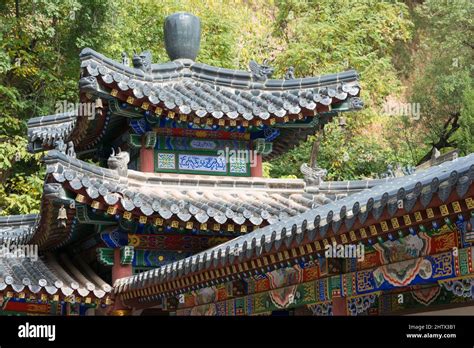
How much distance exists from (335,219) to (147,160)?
7192mm

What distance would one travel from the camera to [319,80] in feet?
53.6

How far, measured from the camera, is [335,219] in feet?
31.2

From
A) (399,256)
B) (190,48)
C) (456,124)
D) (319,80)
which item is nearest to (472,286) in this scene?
(399,256)

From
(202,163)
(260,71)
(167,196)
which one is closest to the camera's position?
(167,196)

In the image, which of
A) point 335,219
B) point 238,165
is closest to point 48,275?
point 238,165

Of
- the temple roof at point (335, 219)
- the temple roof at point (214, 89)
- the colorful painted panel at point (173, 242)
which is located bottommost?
the temple roof at point (335, 219)

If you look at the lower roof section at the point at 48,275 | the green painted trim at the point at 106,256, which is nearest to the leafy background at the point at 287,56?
the lower roof section at the point at 48,275

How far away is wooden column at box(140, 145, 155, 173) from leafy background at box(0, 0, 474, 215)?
9179 millimetres

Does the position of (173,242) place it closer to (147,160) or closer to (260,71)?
(147,160)

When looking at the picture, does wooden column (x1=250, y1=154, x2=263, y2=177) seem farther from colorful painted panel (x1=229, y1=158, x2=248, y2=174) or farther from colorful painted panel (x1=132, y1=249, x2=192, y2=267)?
colorful painted panel (x1=132, y1=249, x2=192, y2=267)

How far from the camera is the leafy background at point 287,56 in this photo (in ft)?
91.3

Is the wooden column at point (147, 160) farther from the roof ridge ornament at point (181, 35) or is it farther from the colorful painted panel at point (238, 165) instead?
the roof ridge ornament at point (181, 35)

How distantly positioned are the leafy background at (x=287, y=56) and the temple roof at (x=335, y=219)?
1332cm

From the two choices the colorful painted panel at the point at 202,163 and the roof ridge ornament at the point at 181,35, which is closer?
the colorful painted panel at the point at 202,163
